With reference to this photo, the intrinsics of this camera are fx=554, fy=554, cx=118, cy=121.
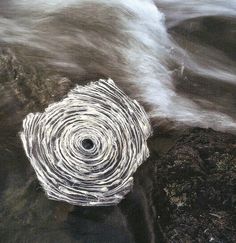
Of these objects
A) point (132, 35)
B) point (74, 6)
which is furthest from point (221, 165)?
point (74, 6)

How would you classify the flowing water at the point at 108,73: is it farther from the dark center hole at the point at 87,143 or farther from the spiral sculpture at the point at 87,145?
the dark center hole at the point at 87,143

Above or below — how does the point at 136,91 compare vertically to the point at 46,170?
above

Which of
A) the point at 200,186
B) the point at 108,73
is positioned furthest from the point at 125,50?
the point at 200,186

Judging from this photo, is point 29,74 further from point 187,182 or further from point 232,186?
point 232,186

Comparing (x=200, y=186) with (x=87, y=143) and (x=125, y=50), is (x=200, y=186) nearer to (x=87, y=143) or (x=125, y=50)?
(x=87, y=143)

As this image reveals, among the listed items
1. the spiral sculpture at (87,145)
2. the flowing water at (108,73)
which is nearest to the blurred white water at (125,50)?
the flowing water at (108,73)

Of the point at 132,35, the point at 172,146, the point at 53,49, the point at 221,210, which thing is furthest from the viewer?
the point at 132,35

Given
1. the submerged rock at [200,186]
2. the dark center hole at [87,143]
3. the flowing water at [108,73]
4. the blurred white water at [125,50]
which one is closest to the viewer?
the submerged rock at [200,186]
